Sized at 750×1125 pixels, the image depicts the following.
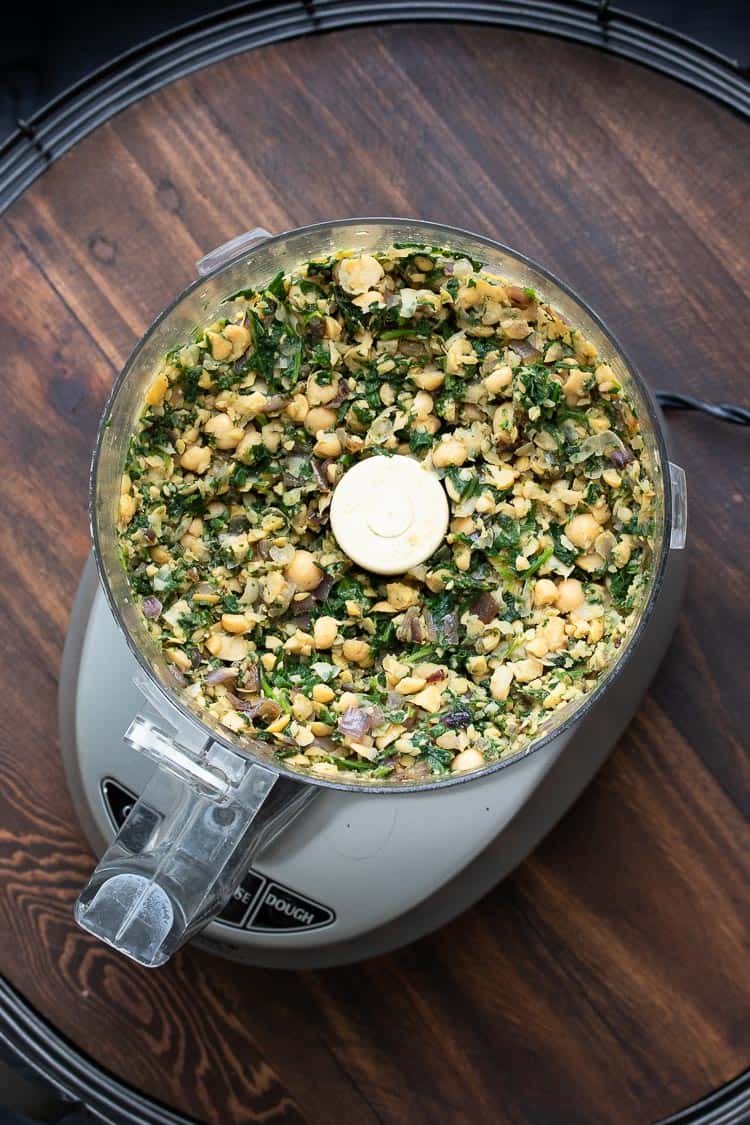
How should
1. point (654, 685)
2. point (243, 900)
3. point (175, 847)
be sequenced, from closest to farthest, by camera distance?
point (175, 847), point (243, 900), point (654, 685)

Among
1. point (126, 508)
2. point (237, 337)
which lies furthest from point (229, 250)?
point (126, 508)

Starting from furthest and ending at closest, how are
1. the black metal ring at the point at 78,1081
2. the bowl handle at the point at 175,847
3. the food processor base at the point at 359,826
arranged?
1. the black metal ring at the point at 78,1081
2. the food processor base at the point at 359,826
3. the bowl handle at the point at 175,847

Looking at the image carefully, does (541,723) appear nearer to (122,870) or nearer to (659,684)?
(659,684)

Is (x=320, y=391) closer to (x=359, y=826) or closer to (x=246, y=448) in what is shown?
(x=246, y=448)

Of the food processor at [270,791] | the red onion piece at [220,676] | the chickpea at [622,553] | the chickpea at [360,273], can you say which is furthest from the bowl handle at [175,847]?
the chickpea at [360,273]

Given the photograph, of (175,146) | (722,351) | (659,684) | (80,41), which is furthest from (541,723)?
(80,41)

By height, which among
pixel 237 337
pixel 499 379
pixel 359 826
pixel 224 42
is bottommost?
pixel 359 826

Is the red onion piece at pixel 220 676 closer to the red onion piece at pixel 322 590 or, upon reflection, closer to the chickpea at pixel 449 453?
the red onion piece at pixel 322 590

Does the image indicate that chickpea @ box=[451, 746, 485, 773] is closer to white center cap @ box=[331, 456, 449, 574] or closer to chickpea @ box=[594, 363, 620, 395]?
white center cap @ box=[331, 456, 449, 574]
